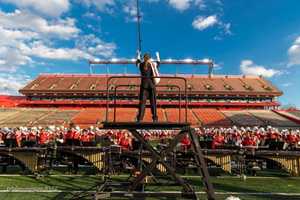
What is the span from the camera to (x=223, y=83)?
2630 inches

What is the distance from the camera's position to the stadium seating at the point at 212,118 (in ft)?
147

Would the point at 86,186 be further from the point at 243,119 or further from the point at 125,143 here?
the point at 243,119

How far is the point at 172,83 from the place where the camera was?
204 feet

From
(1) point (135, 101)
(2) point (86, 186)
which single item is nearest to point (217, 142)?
(2) point (86, 186)

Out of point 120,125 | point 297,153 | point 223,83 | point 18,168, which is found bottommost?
point 18,168

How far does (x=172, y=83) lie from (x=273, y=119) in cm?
2017

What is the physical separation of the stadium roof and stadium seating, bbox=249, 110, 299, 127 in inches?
361

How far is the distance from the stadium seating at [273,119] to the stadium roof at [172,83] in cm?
918

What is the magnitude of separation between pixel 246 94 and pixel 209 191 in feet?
189

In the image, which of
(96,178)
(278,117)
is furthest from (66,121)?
(96,178)

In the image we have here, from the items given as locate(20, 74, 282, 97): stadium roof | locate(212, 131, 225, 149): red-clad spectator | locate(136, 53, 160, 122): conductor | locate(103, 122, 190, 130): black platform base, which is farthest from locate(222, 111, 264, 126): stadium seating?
locate(103, 122, 190, 130): black platform base

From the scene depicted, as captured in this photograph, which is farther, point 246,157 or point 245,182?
point 246,157

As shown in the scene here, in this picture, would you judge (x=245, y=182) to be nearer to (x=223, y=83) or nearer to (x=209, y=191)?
(x=209, y=191)

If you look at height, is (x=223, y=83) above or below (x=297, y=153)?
above
